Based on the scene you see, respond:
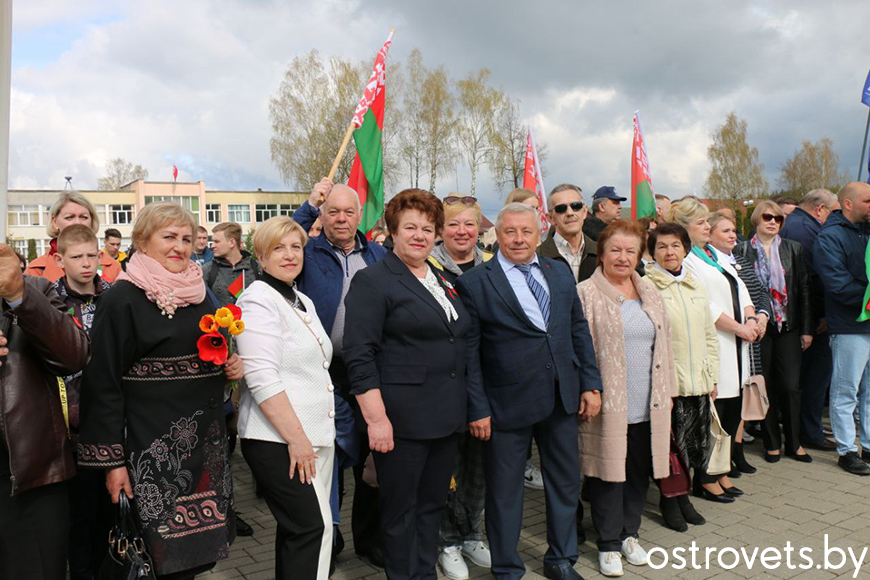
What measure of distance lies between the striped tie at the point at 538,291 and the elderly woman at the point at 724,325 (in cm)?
180

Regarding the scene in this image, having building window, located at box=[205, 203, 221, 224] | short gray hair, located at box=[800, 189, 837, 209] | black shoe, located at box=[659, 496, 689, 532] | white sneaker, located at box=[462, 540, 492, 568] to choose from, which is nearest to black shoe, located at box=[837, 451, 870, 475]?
black shoe, located at box=[659, 496, 689, 532]

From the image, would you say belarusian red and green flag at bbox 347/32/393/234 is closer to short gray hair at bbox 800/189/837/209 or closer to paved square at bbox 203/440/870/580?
paved square at bbox 203/440/870/580

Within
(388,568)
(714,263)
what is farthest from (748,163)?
(388,568)

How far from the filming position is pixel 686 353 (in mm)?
4828

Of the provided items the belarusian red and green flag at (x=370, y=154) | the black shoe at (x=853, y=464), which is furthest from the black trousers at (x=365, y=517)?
the black shoe at (x=853, y=464)

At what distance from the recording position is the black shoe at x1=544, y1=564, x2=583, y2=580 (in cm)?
392

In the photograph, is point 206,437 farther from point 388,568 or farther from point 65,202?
point 65,202

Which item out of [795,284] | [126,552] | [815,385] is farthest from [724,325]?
[126,552]

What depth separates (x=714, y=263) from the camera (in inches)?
222

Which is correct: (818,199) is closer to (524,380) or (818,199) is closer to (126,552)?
(524,380)

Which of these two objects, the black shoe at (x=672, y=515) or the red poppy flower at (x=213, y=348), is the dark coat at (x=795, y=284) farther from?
the red poppy flower at (x=213, y=348)

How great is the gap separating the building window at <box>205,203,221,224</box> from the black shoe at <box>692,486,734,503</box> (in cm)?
7168

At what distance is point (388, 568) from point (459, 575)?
65cm

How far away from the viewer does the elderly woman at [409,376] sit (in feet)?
11.3
